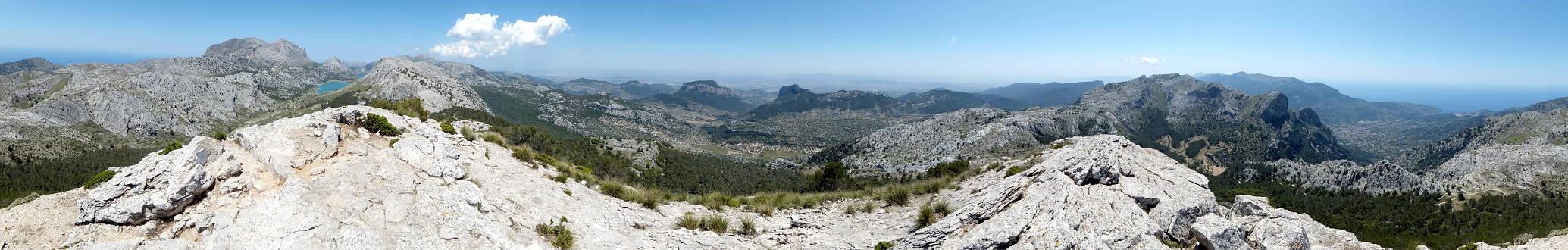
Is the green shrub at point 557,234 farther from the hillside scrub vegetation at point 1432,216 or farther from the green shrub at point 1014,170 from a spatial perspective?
the hillside scrub vegetation at point 1432,216

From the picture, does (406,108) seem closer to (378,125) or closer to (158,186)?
(378,125)

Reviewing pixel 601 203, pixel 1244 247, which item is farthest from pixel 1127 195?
pixel 601 203

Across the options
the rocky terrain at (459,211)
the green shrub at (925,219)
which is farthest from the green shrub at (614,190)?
the green shrub at (925,219)

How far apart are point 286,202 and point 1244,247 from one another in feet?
74.8

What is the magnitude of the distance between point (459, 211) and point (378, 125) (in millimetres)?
10629

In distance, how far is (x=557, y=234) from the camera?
43.1 feet

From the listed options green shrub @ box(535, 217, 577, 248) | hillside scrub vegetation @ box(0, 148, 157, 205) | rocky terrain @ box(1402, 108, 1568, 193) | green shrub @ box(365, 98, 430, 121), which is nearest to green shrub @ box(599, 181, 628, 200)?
green shrub @ box(535, 217, 577, 248)

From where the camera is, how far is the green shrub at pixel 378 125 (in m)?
19.5

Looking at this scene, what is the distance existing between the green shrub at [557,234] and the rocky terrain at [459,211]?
7.9 inches

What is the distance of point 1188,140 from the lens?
196375 mm

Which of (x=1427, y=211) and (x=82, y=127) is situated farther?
(x=82, y=127)

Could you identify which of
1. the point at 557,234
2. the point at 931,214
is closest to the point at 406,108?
the point at 557,234

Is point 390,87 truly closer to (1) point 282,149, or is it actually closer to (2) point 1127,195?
(1) point 282,149

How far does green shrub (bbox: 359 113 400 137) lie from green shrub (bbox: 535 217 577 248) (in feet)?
35.2
